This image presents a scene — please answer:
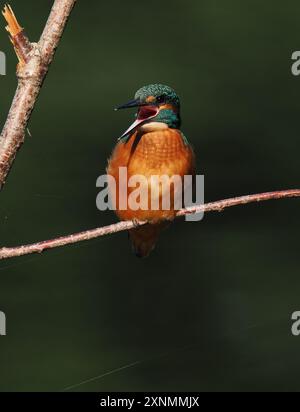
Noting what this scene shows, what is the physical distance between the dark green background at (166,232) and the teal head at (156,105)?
1525 millimetres

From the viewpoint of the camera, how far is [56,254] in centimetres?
436

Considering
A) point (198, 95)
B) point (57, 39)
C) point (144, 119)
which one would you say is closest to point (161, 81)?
A: point (198, 95)

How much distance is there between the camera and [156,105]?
7.22 ft

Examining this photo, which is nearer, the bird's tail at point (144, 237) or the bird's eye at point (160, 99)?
the bird's eye at point (160, 99)

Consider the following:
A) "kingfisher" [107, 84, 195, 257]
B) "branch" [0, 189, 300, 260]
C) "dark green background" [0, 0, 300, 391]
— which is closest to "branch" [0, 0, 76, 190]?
"branch" [0, 189, 300, 260]

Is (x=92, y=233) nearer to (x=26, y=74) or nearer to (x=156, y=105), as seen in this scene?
(x=26, y=74)

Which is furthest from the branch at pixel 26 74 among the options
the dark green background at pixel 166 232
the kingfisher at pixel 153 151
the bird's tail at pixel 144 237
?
the dark green background at pixel 166 232

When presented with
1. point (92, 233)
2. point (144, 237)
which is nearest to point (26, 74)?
point (92, 233)

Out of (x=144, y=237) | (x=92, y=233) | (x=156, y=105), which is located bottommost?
(x=92, y=233)

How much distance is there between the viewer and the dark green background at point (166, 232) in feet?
12.7

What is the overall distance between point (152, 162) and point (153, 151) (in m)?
0.02

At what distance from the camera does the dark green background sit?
3879mm

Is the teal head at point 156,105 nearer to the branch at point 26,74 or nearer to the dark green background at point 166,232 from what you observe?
the branch at point 26,74

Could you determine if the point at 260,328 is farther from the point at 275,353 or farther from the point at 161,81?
the point at 161,81
